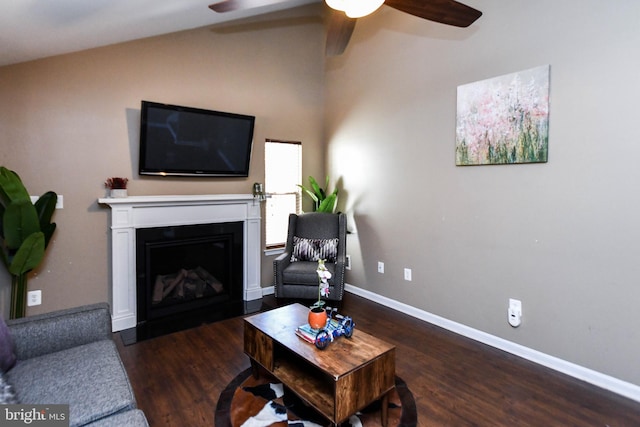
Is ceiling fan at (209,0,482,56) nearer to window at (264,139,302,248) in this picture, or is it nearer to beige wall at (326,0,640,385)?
beige wall at (326,0,640,385)

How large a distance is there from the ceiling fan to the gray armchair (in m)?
2.12

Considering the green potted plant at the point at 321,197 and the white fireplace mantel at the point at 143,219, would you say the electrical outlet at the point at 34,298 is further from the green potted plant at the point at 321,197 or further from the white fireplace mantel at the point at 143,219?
the green potted plant at the point at 321,197

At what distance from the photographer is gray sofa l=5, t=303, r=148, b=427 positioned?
1341 millimetres

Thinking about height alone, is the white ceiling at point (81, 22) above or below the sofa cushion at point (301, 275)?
above

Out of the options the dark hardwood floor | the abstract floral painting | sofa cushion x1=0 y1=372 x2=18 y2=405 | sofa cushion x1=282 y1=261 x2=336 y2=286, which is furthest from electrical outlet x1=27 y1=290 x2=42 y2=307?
the abstract floral painting

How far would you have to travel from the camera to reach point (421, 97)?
3.30 metres

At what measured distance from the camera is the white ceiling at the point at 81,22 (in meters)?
1.94

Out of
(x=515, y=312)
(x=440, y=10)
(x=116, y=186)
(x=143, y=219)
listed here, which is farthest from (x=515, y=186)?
(x=116, y=186)

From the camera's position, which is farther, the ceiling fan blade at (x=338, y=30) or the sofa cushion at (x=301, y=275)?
the sofa cushion at (x=301, y=275)

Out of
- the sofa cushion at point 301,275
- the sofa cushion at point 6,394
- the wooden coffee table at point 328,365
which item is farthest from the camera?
the sofa cushion at point 301,275

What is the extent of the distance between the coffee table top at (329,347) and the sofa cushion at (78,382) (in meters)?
0.82

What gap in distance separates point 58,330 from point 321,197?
3.00 meters

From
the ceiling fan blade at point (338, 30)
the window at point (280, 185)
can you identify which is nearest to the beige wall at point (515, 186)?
the window at point (280, 185)

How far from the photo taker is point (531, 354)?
260 centimetres
